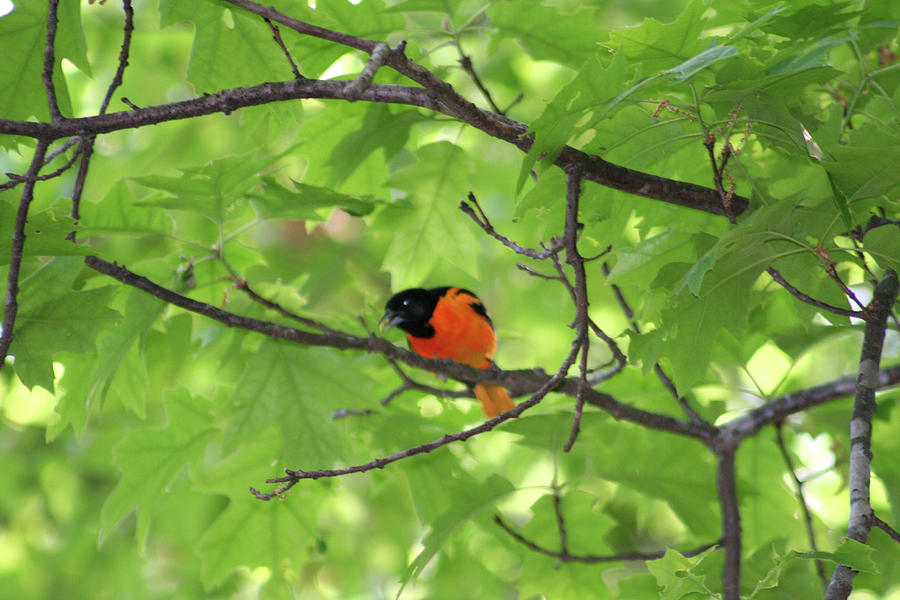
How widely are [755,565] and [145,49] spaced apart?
197 inches

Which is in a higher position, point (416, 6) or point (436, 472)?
point (416, 6)

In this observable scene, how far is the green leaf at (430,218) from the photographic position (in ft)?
9.70

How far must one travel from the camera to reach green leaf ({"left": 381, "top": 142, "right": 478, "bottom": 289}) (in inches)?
116

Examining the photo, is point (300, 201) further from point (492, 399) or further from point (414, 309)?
point (414, 309)

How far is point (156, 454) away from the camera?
3070 millimetres

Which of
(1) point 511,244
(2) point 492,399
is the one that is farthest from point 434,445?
(2) point 492,399

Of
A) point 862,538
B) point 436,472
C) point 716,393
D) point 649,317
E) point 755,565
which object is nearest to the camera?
point 862,538

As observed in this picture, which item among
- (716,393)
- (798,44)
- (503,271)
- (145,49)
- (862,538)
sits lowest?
(862,538)

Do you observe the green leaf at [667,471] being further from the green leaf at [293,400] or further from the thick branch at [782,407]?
the green leaf at [293,400]

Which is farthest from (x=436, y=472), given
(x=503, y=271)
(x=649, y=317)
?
(x=503, y=271)

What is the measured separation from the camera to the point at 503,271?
6480mm

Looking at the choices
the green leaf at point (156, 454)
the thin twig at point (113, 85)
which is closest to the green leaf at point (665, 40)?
the thin twig at point (113, 85)

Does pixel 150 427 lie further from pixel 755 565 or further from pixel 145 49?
pixel 145 49

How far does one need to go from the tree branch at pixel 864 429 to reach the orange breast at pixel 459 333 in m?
2.74
